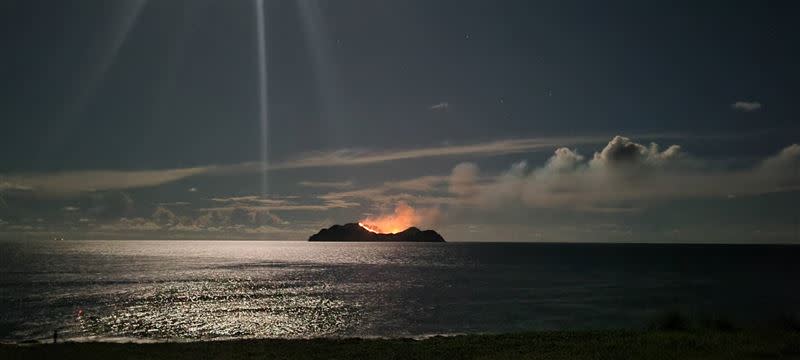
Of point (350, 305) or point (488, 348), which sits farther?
point (350, 305)

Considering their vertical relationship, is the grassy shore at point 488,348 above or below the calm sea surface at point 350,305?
above

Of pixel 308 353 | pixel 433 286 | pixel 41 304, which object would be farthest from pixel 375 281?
pixel 308 353

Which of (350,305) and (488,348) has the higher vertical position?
(488,348)

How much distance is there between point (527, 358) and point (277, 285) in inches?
3160

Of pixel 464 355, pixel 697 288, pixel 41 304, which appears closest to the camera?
pixel 464 355

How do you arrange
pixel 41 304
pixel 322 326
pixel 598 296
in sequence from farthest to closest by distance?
1. pixel 598 296
2. pixel 41 304
3. pixel 322 326

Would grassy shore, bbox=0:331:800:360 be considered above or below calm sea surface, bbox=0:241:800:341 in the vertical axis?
above

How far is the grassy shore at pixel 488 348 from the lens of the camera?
108 ft

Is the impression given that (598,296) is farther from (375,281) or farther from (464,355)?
(464,355)

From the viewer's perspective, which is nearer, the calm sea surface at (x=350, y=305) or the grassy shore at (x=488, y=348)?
the grassy shore at (x=488, y=348)

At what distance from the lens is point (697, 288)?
99.9m

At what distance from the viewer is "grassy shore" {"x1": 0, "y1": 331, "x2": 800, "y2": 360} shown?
32.8 meters

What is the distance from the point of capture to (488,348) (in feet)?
120

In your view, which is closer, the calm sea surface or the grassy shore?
the grassy shore
